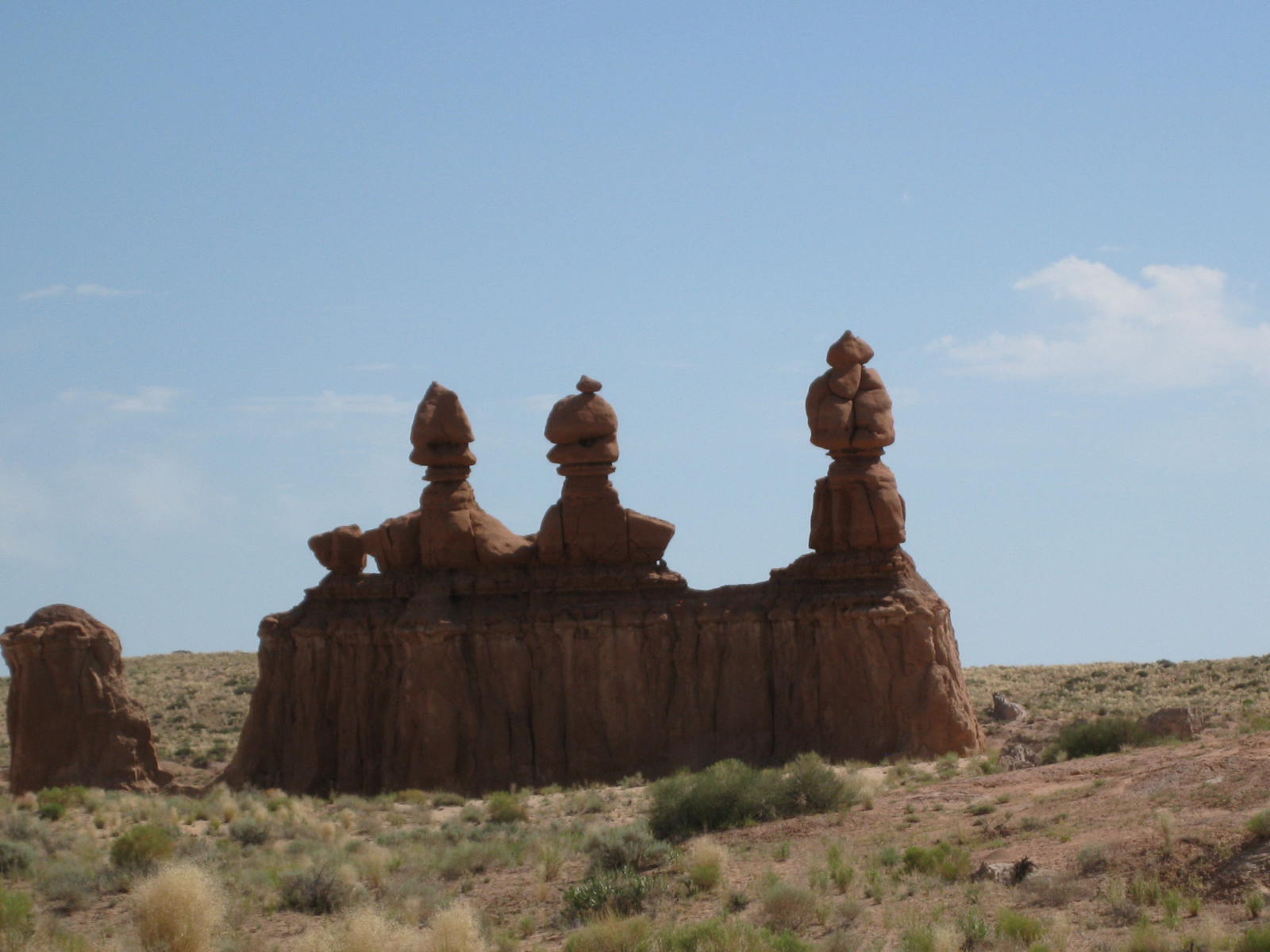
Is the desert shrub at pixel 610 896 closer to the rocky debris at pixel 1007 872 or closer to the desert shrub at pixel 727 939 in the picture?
the desert shrub at pixel 727 939

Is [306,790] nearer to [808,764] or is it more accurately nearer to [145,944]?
[808,764]

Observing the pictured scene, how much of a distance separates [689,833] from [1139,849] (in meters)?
6.77

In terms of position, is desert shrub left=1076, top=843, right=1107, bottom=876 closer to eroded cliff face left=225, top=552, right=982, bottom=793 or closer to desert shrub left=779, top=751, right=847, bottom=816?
desert shrub left=779, top=751, right=847, bottom=816

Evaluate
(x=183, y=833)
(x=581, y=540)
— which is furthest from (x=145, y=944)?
(x=581, y=540)

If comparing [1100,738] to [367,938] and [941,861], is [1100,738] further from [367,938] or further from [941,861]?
[367,938]

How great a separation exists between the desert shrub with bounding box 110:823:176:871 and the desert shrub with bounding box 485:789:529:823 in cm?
641

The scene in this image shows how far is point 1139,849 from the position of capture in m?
18.9

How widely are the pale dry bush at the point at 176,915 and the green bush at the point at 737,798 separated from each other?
6.60m

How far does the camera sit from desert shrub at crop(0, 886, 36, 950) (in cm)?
1912

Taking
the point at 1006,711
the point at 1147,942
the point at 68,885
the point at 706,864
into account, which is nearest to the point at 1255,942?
the point at 1147,942

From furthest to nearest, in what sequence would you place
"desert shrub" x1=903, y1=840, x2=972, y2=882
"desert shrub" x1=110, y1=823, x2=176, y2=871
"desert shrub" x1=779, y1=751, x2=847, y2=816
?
"desert shrub" x1=779, y1=751, x2=847, y2=816, "desert shrub" x1=110, y1=823, x2=176, y2=871, "desert shrub" x1=903, y1=840, x2=972, y2=882

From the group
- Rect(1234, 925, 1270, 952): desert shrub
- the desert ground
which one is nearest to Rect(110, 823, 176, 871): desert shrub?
the desert ground

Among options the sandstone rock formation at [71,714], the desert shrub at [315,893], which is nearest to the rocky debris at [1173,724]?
the desert shrub at [315,893]

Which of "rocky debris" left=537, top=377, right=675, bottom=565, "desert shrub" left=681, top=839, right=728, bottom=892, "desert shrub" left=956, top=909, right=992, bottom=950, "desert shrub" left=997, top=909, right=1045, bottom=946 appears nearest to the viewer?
"desert shrub" left=997, top=909, right=1045, bottom=946
